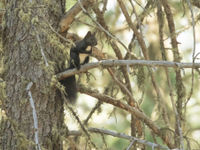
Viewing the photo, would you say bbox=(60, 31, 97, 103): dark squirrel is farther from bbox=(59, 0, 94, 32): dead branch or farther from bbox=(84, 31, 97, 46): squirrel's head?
bbox=(59, 0, 94, 32): dead branch

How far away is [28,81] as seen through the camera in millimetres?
2438

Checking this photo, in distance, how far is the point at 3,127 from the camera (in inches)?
95.4

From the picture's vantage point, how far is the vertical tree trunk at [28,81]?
2.39m

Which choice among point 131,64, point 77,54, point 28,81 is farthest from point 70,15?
point 77,54

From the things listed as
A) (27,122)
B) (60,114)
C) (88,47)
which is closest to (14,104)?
(27,122)

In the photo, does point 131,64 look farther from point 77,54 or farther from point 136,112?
point 77,54

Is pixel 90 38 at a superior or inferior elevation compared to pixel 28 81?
superior

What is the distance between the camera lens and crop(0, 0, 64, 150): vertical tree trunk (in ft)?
7.86

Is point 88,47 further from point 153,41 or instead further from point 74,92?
point 153,41

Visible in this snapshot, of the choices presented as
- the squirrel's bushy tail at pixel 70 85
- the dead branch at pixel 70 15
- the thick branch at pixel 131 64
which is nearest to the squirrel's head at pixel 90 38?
the squirrel's bushy tail at pixel 70 85

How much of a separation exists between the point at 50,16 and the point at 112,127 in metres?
3.48

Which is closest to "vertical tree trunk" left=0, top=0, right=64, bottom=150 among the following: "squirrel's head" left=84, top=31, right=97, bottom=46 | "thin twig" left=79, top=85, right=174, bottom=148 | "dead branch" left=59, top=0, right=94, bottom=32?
"dead branch" left=59, top=0, right=94, bottom=32

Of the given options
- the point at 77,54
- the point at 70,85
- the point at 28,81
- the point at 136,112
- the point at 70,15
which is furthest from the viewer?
the point at 77,54

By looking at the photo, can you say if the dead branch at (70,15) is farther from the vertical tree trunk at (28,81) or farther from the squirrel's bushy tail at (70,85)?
the squirrel's bushy tail at (70,85)
